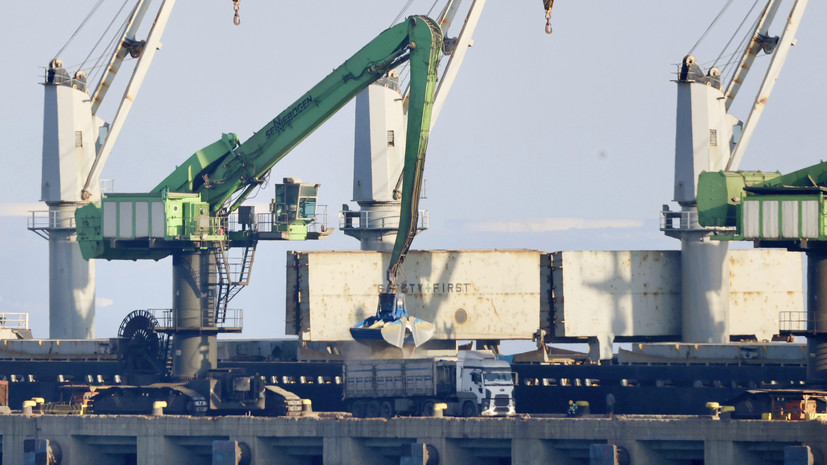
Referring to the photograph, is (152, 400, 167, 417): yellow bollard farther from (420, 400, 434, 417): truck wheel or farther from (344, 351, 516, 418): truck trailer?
(420, 400, 434, 417): truck wheel

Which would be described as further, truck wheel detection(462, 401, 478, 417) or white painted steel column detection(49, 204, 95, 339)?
white painted steel column detection(49, 204, 95, 339)

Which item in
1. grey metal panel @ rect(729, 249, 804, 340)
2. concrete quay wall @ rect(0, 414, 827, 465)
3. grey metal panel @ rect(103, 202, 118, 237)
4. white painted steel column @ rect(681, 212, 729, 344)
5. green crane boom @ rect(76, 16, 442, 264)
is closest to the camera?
concrete quay wall @ rect(0, 414, 827, 465)

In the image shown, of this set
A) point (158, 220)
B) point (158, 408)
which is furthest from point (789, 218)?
point (158, 220)

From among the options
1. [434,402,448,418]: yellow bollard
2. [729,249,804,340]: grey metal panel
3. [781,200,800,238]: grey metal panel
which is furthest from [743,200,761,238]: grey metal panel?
[729,249,804,340]: grey metal panel

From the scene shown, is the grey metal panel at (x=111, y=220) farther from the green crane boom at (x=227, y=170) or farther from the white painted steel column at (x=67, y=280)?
the white painted steel column at (x=67, y=280)

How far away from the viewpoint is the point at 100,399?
9012cm

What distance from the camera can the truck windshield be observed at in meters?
80.2

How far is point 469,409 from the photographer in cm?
8075

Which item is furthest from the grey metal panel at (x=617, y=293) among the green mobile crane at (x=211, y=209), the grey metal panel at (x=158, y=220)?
the grey metal panel at (x=158, y=220)

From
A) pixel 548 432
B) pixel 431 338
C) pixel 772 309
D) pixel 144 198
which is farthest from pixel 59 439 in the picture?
pixel 772 309

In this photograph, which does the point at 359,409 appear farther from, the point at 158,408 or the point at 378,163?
the point at 378,163

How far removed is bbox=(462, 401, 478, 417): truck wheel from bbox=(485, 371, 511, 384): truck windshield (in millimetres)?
1413

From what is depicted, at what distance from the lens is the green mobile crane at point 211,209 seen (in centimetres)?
9106

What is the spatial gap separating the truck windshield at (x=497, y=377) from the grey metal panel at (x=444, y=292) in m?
14.0
